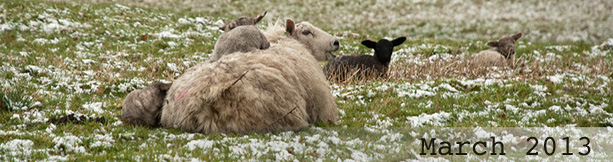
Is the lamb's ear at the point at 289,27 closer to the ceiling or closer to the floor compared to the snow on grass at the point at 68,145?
closer to the ceiling

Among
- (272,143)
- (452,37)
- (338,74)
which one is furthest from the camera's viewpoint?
(452,37)

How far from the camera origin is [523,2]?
2483 cm

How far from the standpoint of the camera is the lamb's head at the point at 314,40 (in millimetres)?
7320

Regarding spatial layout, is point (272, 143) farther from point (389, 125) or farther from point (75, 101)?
point (75, 101)

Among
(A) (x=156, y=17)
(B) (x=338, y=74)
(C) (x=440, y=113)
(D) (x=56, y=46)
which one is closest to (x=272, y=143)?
(C) (x=440, y=113)

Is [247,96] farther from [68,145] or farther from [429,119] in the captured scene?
[429,119]

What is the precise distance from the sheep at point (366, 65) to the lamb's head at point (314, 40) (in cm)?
263

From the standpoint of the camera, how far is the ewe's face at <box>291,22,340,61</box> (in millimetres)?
7324

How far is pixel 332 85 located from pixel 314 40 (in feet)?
7.59

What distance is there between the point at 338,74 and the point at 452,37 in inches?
448

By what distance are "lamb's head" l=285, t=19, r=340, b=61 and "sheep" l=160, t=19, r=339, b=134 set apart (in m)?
1.52

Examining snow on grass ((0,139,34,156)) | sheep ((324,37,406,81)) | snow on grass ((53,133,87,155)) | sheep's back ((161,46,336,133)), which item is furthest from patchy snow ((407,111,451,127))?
snow on grass ((0,139,34,156))

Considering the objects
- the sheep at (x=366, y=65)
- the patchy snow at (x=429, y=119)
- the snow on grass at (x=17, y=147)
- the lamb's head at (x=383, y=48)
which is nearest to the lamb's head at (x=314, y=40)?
the patchy snow at (x=429, y=119)

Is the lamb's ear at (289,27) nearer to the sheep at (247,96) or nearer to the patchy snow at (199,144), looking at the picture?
the sheep at (247,96)
